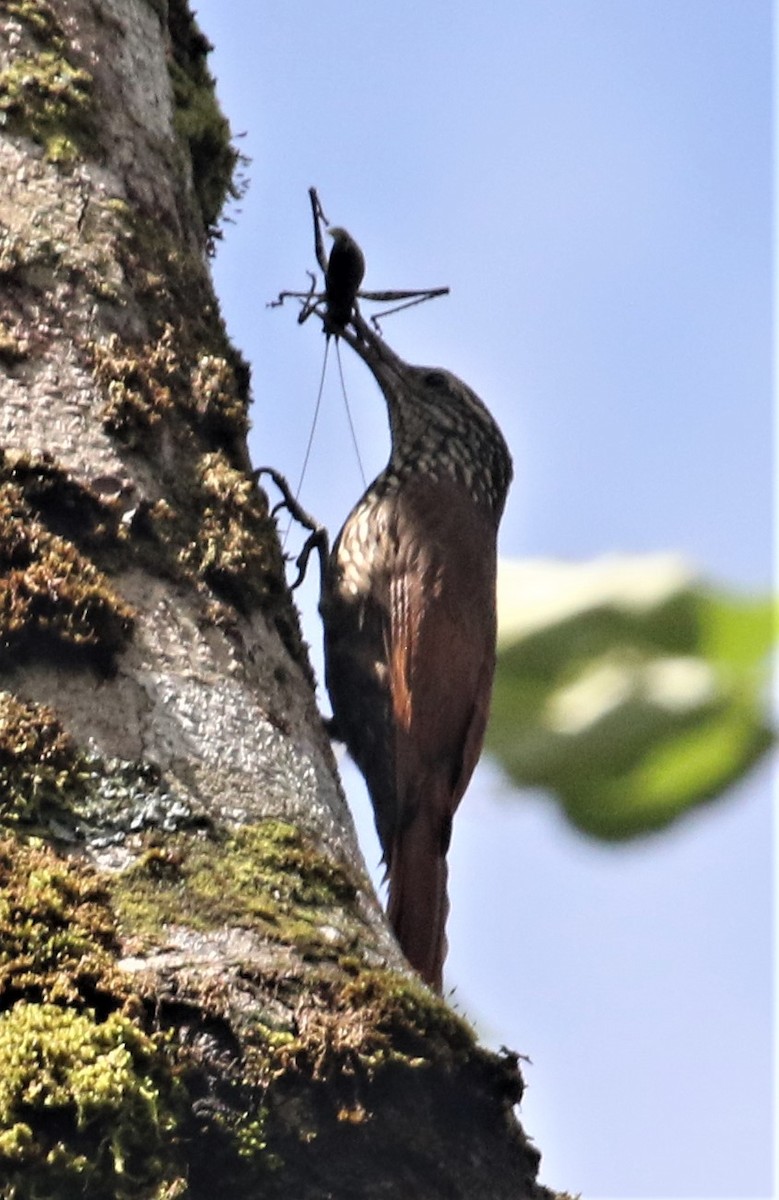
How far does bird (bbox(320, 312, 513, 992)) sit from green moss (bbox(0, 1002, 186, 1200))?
1.59 m

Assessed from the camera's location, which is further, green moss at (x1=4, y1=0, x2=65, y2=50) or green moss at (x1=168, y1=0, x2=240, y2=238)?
green moss at (x1=168, y1=0, x2=240, y2=238)

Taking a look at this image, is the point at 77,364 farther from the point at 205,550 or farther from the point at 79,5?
the point at 79,5

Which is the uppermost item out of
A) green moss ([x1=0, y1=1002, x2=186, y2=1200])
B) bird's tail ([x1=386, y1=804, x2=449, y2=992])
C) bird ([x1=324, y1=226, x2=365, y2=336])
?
bird ([x1=324, y1=226, x2=365, y2=336])

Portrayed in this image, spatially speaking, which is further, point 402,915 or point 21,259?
point 402,915

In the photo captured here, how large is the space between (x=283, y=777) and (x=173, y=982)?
50 cm

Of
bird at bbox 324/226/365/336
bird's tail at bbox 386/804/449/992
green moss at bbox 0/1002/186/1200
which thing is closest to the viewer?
green moss at bbox 0/1002/186/1200

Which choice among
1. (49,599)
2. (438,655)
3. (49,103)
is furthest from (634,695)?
(438,655)

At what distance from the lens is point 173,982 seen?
76.4 inches

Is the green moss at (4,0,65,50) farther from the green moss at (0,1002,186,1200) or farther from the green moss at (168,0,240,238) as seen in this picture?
the green moss at (0,1002,186,1200)

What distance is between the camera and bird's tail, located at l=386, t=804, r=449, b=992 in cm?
347

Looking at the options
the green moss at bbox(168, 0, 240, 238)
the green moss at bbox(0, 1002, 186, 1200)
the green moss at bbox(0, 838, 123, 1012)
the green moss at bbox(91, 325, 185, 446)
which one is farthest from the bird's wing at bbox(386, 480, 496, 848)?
the green moss at bbox(0, 1002, 186, 1200)

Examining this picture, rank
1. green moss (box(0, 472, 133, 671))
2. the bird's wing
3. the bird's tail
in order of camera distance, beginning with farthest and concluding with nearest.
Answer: the bird's wing
the bird's tail
green moss (box(0, 472, 133, 671))

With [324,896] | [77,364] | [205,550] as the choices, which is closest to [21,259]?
[77,364]

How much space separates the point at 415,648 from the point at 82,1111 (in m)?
2.35
